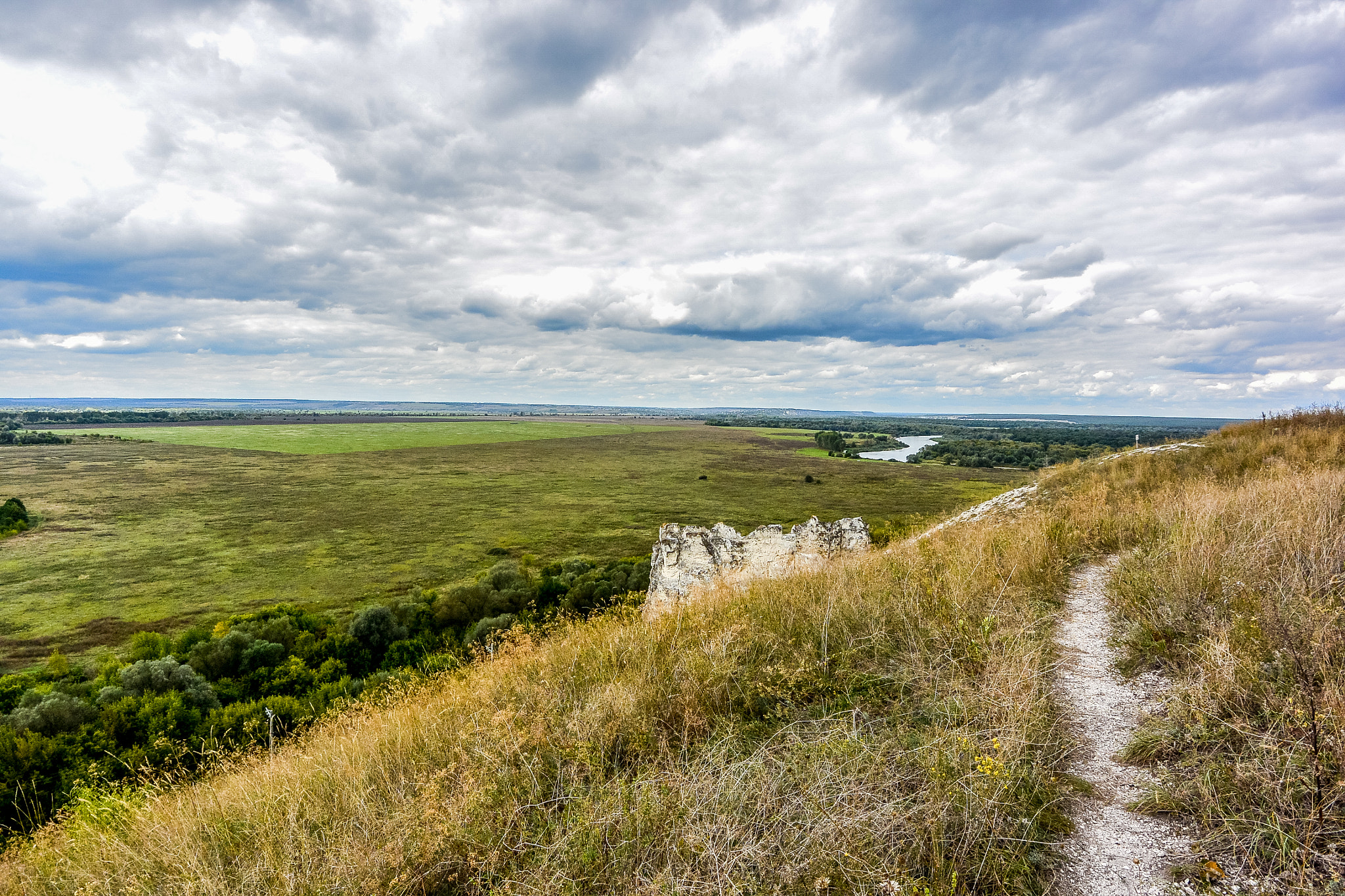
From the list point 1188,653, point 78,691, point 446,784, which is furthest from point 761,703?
point 78,691

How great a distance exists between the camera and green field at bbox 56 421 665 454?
395 ft

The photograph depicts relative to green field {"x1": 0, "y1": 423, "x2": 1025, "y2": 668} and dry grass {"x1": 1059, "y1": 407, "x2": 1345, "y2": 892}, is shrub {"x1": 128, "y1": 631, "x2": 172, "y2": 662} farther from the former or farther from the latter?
dry grass {"x1": 1059, "y1": 407, "x2": 1345, "y2": 892}

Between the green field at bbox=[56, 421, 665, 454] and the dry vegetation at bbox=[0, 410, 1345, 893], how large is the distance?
123m

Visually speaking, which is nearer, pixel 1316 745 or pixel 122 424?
pixel 1316 745

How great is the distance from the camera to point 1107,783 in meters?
3.67

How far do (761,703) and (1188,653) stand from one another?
3750mm

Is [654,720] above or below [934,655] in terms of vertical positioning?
below

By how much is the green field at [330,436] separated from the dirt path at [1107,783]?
126745 millimetres

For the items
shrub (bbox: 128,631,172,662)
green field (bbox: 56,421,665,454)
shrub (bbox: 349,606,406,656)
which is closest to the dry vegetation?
shrub (bbox: 349,606,406,656)

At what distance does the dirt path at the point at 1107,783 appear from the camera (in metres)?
2.92

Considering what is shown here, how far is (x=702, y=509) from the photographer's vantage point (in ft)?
182

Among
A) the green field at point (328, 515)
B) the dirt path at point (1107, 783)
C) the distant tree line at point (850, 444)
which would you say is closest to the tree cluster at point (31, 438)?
the green field at point (328, 515)

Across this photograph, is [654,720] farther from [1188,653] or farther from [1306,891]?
[1188,653]

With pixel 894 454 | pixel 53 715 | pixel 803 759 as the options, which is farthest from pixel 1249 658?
pixel 894 454
